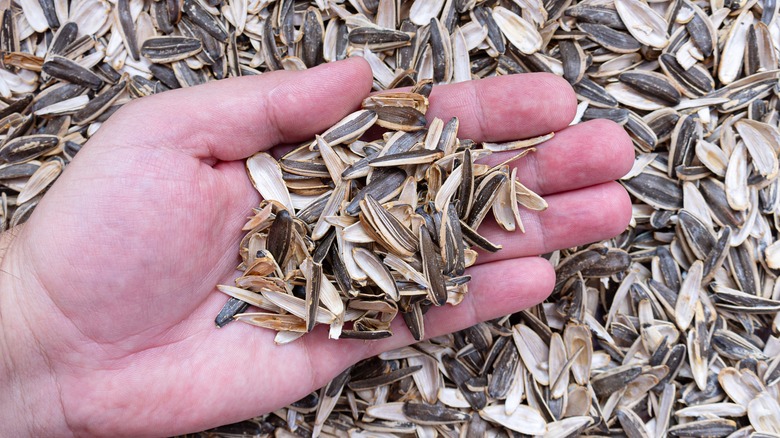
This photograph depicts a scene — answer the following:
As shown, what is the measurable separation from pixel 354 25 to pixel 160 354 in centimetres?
70

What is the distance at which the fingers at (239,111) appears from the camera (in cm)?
104

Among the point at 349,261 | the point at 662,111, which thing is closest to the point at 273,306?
the point at 349,261

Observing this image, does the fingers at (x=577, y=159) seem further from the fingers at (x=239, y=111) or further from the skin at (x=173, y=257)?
the fingers at (x=239, y=111)

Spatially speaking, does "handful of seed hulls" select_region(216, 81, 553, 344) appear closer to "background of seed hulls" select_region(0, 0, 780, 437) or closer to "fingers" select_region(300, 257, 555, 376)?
"fingers" select_region(300, 257, 555, 376)

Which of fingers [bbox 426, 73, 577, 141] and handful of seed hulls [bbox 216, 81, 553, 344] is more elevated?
fingers [bbox 426, 73, 577, 141]

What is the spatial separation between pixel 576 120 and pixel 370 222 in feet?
1.64

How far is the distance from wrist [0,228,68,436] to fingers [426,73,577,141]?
0.76m

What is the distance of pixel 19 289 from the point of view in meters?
1.05

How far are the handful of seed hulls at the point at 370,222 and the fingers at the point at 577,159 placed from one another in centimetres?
5

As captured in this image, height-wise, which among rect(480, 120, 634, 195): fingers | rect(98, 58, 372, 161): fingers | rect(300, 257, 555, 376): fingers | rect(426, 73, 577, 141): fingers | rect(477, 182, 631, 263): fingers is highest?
rect(98, 58, 372, 161): fingers

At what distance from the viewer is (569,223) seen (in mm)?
1183

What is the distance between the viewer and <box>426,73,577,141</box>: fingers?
1.15 metres

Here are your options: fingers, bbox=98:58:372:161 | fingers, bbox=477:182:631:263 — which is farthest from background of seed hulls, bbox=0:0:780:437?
fingers, bbox=98:58:372:161

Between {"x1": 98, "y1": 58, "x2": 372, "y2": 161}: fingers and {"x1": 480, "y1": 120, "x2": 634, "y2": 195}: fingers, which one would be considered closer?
{"x1": 98, "y1": 58, "x2": 372, "y2": 161}: fingers
